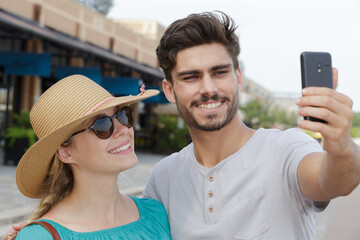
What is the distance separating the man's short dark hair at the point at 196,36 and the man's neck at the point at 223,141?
379 mm

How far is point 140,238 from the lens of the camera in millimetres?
2486

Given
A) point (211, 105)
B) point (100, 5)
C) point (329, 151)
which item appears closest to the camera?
point (329, 151)

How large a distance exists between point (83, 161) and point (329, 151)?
1.32 meters

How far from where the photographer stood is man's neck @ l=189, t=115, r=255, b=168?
2639mm

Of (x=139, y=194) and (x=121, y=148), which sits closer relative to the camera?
(x=121, y=148)

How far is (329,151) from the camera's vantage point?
1.74 m

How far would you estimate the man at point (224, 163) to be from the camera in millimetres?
2332

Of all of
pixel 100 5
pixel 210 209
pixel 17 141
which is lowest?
pixel 17 141

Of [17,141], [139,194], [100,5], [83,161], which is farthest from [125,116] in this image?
[100,5]

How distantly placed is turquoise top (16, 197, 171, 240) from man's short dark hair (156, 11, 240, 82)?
76 cm

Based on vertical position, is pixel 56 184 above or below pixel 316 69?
below

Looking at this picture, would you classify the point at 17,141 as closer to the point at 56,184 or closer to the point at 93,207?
the point at 56,184

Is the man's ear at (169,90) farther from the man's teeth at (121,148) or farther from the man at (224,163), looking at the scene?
the man's teeth at (121,148)

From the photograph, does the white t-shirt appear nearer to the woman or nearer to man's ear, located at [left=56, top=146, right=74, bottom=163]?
the woman
